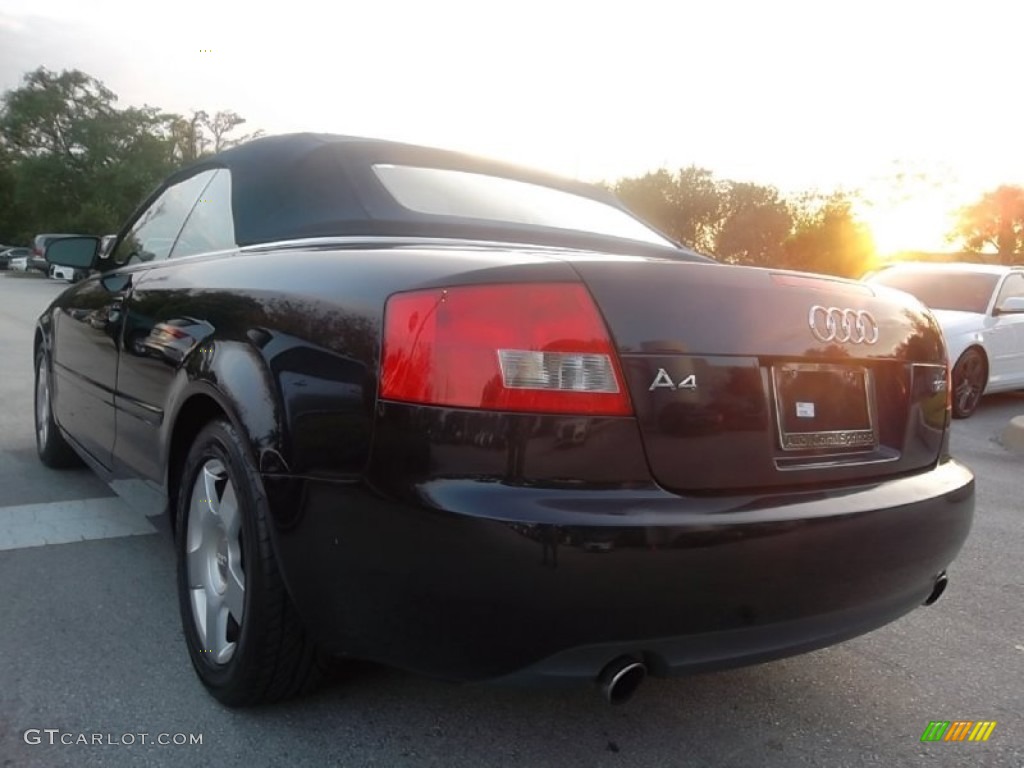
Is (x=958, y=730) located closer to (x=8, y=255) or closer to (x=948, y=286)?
(x=948, y=286)

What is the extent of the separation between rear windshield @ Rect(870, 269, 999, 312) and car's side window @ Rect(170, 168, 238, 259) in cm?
749

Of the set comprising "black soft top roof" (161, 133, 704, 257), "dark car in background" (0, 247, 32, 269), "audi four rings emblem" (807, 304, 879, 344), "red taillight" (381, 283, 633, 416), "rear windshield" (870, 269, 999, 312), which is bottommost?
"dark car in background" (0, 247, 32, 269)

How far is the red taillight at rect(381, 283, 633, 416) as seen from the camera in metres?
1.84

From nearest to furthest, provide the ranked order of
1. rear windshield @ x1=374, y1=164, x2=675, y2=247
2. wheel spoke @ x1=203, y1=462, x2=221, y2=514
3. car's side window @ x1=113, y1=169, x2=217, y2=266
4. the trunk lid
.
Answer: the trunk lid < wheel spoke @ x1=203, y1=462, x2=221, y2=514 < rear windshield @ x1=374, y1=164, x2=675, y2=247 < car's side window @ x1=113, y1=169, x2=217, y2=266

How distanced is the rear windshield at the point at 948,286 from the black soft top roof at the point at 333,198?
7.13 metres

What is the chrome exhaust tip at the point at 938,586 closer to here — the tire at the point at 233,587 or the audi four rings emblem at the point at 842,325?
the audi four rings emblem at the point at 842,325

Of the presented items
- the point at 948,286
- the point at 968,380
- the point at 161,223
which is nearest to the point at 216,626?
the point at 161,223

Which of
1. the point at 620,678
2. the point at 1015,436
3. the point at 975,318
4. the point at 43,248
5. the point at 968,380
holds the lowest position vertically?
the point at 1015,436

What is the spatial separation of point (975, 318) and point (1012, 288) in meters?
1.06

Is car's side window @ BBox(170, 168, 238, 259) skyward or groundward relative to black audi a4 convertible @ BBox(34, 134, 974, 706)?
skyward

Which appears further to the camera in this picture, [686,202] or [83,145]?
[83,145]

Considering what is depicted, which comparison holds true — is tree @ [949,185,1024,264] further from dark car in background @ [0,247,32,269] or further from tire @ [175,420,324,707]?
tire @ [175,420,324,707]

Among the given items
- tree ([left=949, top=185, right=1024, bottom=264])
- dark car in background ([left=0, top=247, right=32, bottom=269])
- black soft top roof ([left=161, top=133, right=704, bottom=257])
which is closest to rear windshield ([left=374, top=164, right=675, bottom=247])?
black soft top roof ([left=161, top=133, right=704, bottom=257])

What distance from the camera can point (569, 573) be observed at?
176 centimetres
